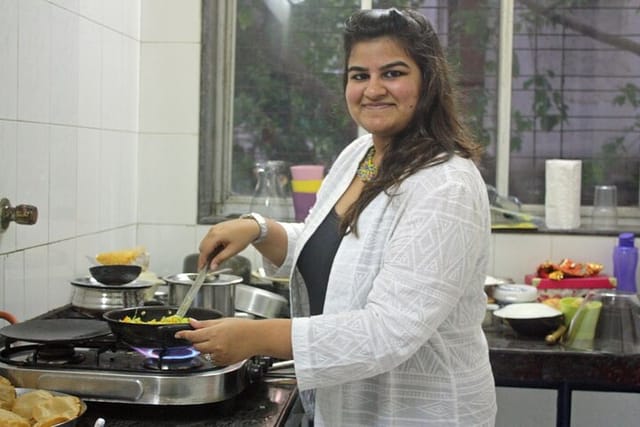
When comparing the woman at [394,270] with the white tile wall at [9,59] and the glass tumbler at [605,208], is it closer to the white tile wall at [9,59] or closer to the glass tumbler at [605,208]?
the white tile wall at [9,59]

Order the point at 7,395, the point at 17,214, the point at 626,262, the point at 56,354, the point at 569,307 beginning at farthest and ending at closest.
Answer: the point at 626,262, the point at 569,307, the point at 17,214, the point at 56,354, the point at 7,395

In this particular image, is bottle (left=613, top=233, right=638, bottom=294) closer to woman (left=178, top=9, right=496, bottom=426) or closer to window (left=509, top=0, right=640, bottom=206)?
window (left=509, top=0, right=640, bottom=206)

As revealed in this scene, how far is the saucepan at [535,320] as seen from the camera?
2.39 metres

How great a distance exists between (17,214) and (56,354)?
15.5 inches

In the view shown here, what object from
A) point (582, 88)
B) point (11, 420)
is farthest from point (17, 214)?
point (582, 88)

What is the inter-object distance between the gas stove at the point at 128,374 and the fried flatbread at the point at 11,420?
0.22m

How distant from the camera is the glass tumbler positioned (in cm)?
292

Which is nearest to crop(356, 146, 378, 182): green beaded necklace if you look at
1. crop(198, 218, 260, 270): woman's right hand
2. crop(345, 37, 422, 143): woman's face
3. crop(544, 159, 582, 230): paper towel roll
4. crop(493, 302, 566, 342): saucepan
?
crop(345, 37, 422, 143): woman's face

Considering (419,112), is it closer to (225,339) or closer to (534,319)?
(225,339)

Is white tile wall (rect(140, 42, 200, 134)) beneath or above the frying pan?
above

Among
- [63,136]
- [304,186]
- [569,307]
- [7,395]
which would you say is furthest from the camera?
[304,186]

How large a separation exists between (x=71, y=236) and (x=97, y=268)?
0.83 ft

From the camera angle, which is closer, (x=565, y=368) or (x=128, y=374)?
(x=128, y=374)

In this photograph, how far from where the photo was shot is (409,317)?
138 centimetres
